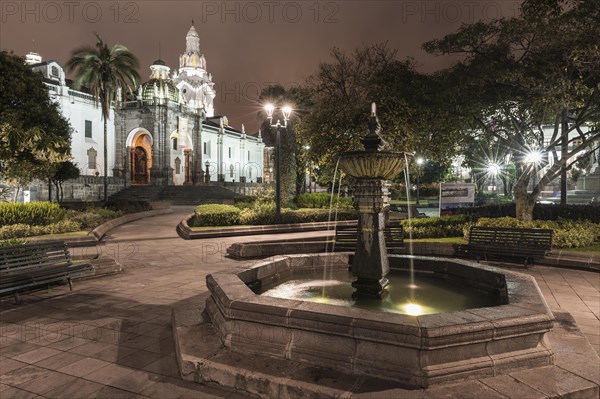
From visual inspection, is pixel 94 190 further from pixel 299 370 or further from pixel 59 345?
pixel 299 370

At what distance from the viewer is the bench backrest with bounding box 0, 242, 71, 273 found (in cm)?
771

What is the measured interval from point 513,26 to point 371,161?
41.1 feet

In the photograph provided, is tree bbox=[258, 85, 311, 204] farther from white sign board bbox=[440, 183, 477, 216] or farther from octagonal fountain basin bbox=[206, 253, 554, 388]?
octagonal fountain basin bbox=[206, 253, 554, 388]

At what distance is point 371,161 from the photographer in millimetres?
5773

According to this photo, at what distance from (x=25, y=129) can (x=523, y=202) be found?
834 inches

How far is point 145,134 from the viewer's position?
4622cm

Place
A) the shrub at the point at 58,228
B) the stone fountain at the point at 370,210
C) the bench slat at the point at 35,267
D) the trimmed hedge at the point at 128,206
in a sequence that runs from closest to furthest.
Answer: the stone fountain at the point at 370,210
the bench slat at the point at 35,267
the shrub at the point at 58,228
the trimmed hedge at the point at 128,206

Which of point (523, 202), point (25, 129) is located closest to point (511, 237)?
point (523, 202)

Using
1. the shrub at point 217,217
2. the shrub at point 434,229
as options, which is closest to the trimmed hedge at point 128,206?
the shrub at point 217,217

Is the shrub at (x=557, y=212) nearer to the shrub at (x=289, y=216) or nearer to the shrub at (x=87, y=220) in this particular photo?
the shrub at (x=289, y=216)

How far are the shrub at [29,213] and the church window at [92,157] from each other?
2535 centimetres

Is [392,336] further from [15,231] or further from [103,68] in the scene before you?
[103,68]

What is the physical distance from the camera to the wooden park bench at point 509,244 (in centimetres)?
1027

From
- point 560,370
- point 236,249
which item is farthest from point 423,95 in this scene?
point 560,370
